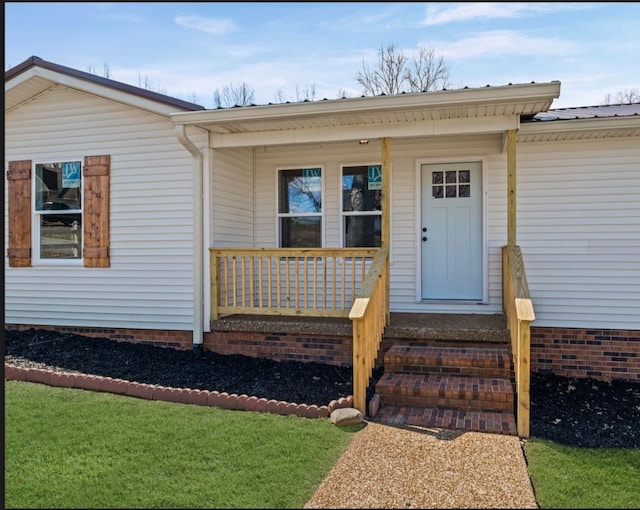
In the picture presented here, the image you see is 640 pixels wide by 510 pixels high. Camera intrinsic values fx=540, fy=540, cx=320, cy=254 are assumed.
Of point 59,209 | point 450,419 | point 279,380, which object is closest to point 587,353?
point 450,419

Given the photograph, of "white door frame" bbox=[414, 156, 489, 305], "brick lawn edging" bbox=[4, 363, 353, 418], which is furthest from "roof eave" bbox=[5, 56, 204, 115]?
"brick lawn edging" bbox=[4, 363, 353, 418]

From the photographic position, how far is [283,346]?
6672 mm

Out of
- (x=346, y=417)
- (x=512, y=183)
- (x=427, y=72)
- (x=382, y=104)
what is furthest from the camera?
(x=427, y=72)

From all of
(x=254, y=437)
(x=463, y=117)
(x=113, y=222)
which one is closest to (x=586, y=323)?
(x=463, y=117)

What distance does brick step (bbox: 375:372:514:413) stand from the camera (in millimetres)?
4832

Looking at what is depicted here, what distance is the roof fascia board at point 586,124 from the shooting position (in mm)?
6137

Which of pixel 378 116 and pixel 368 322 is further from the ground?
pixel 378 116

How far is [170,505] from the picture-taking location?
10.3 ft

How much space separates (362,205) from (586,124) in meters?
2.98

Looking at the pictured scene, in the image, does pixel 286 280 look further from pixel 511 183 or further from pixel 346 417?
pixel 511 183

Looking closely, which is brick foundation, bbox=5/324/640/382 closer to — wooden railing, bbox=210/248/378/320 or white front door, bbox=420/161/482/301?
wooden railing, bbox=210/248/378/320

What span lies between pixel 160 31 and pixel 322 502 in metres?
3.38

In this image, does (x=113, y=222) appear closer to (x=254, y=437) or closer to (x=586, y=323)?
(x=254, y=437)

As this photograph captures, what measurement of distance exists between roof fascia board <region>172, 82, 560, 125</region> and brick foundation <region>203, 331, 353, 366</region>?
2.62 m
